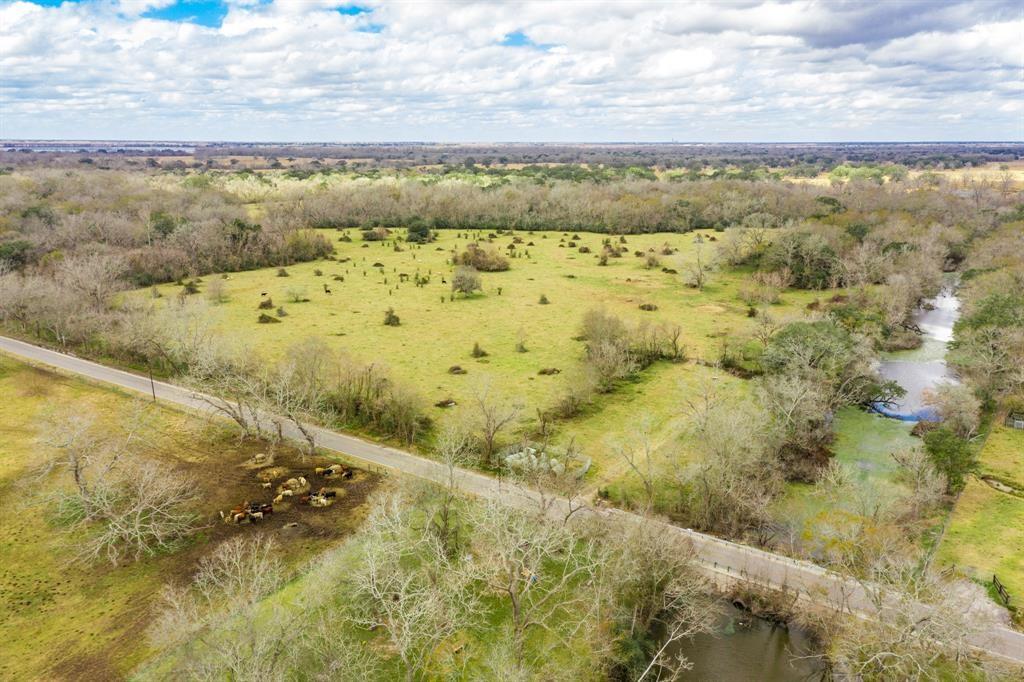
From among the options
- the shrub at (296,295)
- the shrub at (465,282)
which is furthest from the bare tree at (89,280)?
the shrub at (465,282)

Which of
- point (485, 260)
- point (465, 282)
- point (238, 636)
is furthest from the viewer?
point (485, 260)

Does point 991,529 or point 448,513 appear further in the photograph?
point 991,529

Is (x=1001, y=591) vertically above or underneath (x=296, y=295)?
underneath

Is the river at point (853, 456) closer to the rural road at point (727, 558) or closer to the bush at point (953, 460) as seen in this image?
the rural road at point (727, 558)

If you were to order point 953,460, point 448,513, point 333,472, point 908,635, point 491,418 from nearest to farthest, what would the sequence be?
point 908,635
point 448,513
point 953,460
point 333,472
point 491,418

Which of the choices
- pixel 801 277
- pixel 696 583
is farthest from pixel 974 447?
pixel 801 277

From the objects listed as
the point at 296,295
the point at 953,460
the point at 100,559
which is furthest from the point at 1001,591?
the point at 296,295

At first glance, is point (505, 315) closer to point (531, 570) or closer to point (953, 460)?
point (953, 460)

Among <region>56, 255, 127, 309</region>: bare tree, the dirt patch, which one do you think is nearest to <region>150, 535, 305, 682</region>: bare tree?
the dirt patch
